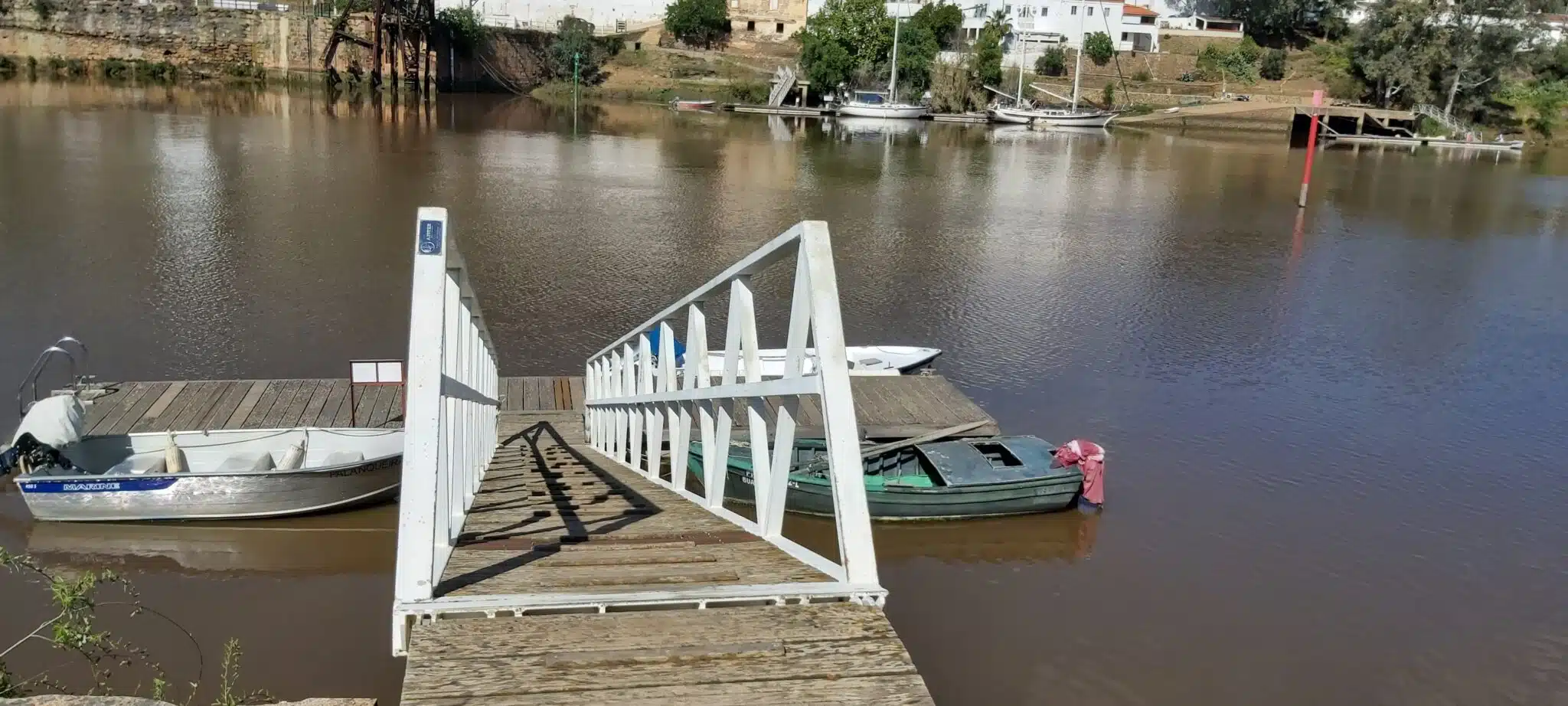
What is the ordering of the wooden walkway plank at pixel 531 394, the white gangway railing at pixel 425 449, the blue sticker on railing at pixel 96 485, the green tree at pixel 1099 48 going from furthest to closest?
the green tree at pixel 1099 48, the wooden walkway plank at pixel 531 394, the blue sticker on railing at pixel 96 485, the white gangway railing at pixel 425 449

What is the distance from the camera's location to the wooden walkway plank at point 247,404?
512 inches

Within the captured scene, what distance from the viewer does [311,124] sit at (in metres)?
46.7

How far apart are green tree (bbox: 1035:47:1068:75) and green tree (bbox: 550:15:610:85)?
28725 mm

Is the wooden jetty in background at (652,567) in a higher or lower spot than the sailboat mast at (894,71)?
lower

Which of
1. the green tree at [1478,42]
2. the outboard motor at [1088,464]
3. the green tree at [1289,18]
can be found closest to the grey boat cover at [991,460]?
the outboard motor at [1088,464]

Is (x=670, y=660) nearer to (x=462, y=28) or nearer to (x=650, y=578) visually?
(x=650, y=578)

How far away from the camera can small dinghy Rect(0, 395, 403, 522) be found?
11.1 m

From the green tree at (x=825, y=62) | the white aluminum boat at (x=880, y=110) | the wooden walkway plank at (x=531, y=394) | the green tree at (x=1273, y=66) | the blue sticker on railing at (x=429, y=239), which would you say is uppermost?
the green tree at (x=1273, y=66)

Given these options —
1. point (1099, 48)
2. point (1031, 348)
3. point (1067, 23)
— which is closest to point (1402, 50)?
point (1099, 48)

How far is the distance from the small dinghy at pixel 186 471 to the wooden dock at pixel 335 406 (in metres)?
0.72

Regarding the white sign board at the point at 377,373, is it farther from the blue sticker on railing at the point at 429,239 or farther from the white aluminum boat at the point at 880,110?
the white aluminum boat at the point at 880,110

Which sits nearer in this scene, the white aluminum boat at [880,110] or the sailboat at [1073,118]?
the sailboat at [1073,118]

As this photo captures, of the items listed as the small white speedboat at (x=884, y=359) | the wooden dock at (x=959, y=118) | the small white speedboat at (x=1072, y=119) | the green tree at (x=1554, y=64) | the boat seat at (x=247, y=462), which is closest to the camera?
the boat seat at (x=247, y=462)

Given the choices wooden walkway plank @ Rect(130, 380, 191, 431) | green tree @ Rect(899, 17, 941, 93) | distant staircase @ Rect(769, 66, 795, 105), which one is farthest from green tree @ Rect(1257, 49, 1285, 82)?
wooden walkway plank @ Rect(130, 380, 191, 431)
